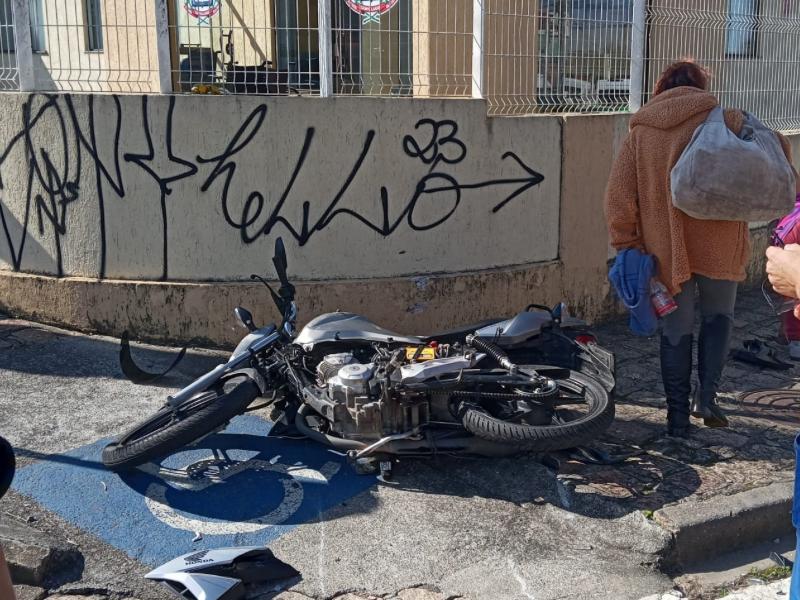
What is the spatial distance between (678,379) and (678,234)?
2.64 ft

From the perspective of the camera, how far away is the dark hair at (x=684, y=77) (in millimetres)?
4738

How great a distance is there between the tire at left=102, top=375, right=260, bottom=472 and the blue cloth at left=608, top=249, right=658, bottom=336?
2012 millimetres

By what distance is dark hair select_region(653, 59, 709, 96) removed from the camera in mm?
4738

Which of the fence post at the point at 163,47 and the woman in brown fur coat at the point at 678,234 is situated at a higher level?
the fence post at the point at 163,47

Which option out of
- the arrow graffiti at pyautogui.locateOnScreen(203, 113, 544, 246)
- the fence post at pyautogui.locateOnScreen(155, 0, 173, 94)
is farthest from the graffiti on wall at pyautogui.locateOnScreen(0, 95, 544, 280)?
the fence post at pyautogui.locateOnScreen(155, 0, 173, 94)

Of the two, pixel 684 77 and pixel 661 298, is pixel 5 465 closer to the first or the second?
pixel 661 298

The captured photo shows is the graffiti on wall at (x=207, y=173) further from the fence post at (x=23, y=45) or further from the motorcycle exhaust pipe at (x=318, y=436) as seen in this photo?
the motorcycle exhaust pipe at (x=318, y=436)

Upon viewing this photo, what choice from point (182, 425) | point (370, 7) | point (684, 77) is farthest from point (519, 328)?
point (370, 7)

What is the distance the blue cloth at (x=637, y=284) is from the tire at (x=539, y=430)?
0.67 meters

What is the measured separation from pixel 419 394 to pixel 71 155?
11.4 ft

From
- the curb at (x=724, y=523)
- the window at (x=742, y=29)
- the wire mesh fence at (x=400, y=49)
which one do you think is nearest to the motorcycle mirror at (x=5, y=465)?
the curb at (x=724, y=523)

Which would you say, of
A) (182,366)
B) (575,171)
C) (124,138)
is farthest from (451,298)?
(124,138)

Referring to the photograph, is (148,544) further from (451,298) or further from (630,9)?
(630,9)

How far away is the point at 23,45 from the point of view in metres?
6.31
